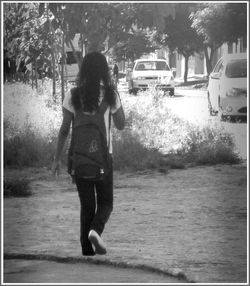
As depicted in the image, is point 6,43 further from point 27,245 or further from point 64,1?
point 27,245

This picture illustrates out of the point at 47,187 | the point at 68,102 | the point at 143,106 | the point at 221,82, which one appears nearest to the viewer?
the point at 68,102

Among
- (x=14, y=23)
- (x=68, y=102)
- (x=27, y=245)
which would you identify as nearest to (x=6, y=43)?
(x=14, y=23)

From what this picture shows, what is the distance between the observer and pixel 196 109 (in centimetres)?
650

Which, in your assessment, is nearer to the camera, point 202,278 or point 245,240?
point 202,278

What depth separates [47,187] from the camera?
7.12 metres

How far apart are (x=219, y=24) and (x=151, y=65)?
1.43 ft

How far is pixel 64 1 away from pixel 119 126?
88 centimetres

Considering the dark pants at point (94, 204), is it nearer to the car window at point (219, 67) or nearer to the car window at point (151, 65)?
the car window at point (151, 65)

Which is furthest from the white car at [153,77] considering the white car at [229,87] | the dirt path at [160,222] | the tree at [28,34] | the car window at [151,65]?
the dirt path at [160,222]

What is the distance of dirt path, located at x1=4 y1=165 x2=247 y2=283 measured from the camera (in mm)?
6336

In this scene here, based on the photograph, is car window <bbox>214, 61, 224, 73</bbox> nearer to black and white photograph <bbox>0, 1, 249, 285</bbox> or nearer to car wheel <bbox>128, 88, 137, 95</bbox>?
black and white photograph <bbox>0, 1, 249, 285</bbox>

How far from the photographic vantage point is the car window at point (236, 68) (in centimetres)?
628

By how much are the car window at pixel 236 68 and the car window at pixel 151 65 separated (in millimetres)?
366

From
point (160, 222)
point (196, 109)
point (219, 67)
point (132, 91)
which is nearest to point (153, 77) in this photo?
point (132, 91)
